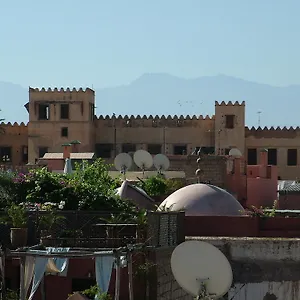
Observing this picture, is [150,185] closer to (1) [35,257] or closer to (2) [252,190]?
(2) [252,190]

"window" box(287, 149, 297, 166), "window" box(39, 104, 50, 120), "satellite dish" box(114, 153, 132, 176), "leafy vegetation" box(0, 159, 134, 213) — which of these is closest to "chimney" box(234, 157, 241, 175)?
"satellite dish" box(114, 153, 132, 176)

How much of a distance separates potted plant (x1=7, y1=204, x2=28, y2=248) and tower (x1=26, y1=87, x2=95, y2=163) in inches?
1601

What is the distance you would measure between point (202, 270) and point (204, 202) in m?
6.25

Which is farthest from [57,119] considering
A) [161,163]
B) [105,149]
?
[161,163]

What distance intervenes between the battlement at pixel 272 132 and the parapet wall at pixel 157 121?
2.54 m

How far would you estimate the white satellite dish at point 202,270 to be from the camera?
16.8 meters

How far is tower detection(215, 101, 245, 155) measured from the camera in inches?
2431

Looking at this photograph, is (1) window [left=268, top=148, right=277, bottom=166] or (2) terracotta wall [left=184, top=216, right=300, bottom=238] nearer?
(2) terracotta wall [left=184, top=216, right=300, bottom=238]

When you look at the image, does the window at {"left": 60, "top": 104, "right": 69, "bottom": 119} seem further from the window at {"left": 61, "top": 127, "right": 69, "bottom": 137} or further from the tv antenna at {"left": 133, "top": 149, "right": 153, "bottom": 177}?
the tv antenna at {"left": 133, "top": 149, "right": 153, "bottom": 177}

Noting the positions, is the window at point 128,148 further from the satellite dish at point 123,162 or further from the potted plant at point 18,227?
the potted plant at point 18,227

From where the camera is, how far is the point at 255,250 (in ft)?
64.8

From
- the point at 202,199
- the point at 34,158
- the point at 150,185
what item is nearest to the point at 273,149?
the point at 34,158

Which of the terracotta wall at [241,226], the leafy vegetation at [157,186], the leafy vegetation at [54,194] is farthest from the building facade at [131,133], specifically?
the terracotta wall at [241,226]

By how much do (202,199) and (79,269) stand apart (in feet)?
13.3
